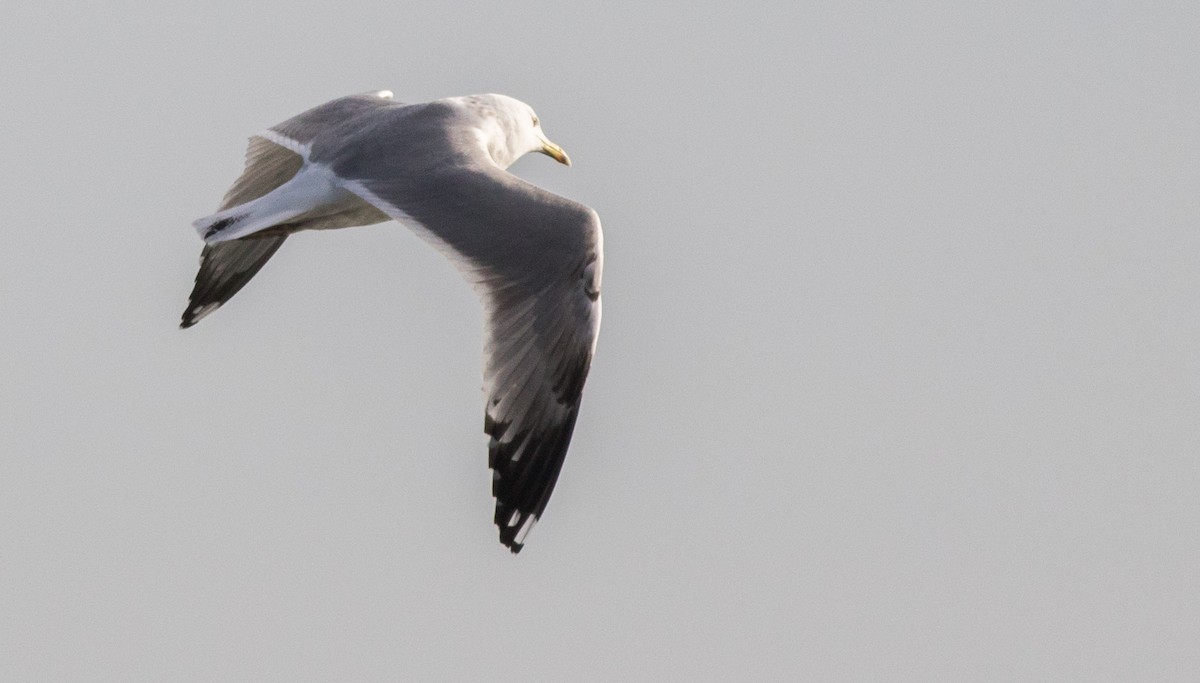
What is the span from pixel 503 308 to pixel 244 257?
2.65 m

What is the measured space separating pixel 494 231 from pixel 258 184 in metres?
2.17

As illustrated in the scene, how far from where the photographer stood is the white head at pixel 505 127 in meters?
8.53

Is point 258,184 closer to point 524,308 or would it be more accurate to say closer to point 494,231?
point 494,231

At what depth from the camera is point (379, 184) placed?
25.5 ft

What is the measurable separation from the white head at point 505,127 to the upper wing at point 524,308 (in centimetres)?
85

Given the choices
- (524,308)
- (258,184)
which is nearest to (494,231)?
(524,308)

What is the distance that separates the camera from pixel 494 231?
7.42 meters

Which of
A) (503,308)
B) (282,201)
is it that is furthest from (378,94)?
(503,308)

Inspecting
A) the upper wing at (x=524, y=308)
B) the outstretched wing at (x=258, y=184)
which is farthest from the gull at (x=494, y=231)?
the outstretched wing at (x=258, y=184)

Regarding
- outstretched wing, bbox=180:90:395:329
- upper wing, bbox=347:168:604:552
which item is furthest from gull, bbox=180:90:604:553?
outstretched wing, bbox=180:90:395:329

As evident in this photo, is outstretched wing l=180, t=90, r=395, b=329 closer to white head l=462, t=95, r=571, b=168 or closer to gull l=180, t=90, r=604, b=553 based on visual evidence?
gull l=180, t=90, r=604, b=553

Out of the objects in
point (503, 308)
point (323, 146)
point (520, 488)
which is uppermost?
point (323, 146)

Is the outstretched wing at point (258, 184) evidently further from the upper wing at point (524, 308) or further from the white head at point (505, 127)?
the upper wing at point (524, 308)

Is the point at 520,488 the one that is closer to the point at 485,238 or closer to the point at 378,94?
the point at 485,238
